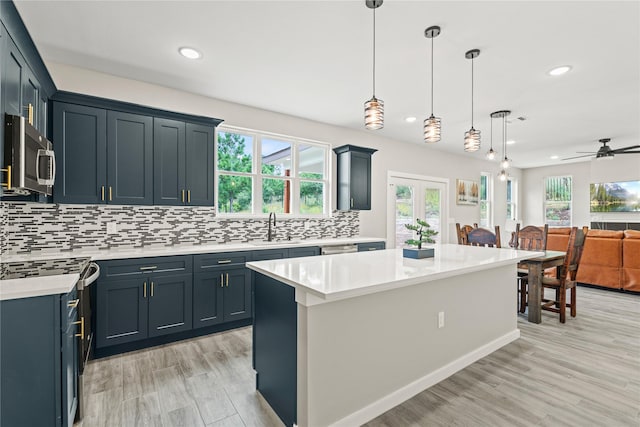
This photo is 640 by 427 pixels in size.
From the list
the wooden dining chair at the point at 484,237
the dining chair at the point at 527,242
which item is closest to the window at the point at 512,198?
the dining chair at the point at 527,242

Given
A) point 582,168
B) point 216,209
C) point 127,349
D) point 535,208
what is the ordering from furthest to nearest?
point 535,208 < point 582,168 < point 216,209 < point 127,349

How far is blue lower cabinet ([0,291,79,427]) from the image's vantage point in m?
1.52

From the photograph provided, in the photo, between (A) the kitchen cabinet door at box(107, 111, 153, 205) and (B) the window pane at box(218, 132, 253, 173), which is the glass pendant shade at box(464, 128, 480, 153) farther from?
(A) the kitchen cabinet door at box(107, 111, 153, 205)

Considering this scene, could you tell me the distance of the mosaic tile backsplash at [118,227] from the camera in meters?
2.78

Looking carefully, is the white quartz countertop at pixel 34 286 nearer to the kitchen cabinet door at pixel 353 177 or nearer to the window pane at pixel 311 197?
the window pane at pixel 311 197

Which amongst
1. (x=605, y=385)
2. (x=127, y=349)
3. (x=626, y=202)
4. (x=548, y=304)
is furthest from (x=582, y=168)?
(x=127, y=349)

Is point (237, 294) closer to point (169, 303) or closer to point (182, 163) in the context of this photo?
point (169, 303)

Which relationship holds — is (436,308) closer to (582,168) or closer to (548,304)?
(548,304)

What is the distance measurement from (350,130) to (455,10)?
308 cm

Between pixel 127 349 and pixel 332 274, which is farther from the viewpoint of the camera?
pixel 127 349

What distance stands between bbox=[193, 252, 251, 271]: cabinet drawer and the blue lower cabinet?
150cm

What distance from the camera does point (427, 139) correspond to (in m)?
2.68

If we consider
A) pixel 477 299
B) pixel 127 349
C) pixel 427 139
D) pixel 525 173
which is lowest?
pixel 127 349

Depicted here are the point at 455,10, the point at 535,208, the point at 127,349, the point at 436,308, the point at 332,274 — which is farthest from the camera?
the point at 535,208
